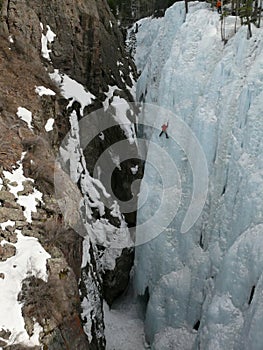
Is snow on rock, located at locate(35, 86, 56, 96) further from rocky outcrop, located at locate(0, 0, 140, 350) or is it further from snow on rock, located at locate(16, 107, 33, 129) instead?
snow on rock, located at locate(16, 107, 33, 129)

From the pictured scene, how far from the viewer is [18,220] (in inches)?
353

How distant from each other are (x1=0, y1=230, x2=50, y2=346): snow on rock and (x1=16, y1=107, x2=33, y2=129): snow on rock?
4.54m

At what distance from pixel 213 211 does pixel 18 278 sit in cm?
825

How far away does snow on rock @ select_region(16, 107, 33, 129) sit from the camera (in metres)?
11.9

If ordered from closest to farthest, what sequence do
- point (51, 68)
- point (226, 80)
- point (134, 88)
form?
1. point (226, 80)
2. point (51, 68)
3. point (134, 88)

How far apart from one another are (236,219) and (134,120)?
9.62 meters

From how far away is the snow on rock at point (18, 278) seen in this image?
705 centimetres

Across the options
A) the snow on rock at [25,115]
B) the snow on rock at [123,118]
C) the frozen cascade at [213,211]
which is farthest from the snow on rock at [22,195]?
the snow on rock at [123,118]

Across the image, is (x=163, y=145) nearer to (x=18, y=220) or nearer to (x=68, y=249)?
(x=68, y=249)

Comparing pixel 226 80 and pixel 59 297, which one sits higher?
pixel 226 80

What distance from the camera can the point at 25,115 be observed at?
12133mm

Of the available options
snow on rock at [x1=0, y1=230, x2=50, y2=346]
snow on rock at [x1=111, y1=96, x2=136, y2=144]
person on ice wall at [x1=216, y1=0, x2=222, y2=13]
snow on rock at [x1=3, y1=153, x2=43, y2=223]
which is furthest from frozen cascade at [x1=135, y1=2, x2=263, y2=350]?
snow on rock at [x1=3, y1=153, x2=43, y2=223]

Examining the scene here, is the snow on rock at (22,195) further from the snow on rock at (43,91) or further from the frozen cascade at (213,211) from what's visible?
the frozen cascade at (213,211)

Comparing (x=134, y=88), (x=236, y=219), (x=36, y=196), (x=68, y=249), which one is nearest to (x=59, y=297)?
(x=68, y=249)
